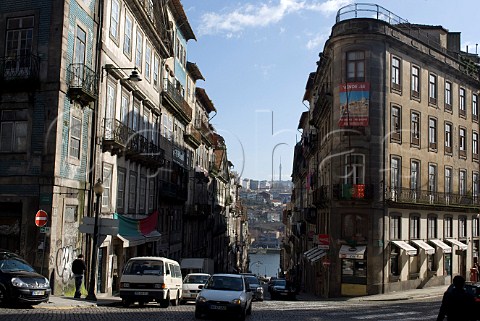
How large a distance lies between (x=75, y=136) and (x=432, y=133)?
2635 cm

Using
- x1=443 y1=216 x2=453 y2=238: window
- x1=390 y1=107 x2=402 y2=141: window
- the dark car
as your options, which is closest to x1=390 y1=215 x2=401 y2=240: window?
Answer: x1=390 y1=107 x2=402 y2=141: window

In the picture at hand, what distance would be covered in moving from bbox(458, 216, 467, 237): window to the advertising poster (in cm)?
1341

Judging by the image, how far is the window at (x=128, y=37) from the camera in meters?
28.6

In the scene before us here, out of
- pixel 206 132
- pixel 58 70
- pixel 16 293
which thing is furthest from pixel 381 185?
pixel 206 132

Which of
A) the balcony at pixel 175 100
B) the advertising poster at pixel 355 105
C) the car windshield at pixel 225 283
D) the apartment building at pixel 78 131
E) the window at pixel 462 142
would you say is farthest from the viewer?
the window at pixel 462 142

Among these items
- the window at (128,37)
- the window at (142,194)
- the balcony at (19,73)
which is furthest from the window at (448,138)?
the balcony at (19,73)

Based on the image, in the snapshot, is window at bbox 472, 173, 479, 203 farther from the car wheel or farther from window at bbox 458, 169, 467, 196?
the car wheel

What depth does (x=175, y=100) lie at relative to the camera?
40938 millimetres

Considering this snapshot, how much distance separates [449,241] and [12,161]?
30.9 meters

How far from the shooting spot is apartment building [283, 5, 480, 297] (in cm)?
3428

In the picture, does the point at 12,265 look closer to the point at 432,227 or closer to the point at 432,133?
the point at 432,227

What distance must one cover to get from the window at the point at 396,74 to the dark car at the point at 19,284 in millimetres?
26410

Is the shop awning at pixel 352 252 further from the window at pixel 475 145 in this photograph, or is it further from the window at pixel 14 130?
the window at pixel 14 130

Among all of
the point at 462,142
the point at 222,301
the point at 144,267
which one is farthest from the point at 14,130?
the point at 462,142
